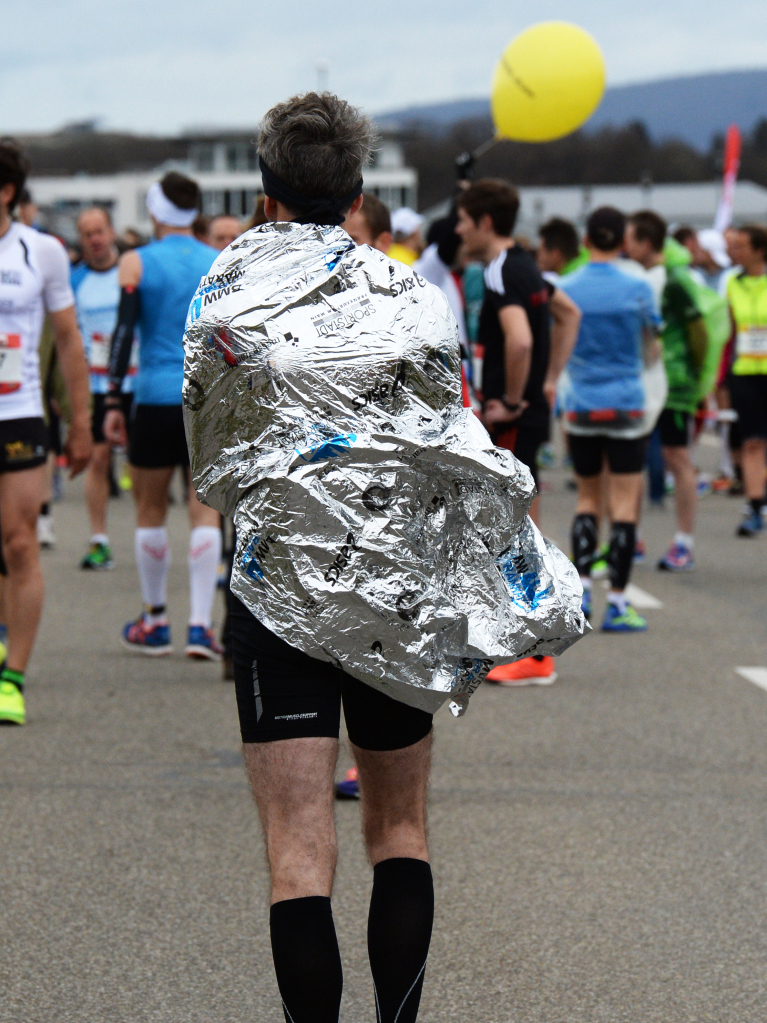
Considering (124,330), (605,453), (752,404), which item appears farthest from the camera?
(752,404)

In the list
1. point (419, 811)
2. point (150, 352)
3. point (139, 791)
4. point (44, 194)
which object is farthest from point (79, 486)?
point (44, 194)

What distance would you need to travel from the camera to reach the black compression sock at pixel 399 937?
8.47 ft

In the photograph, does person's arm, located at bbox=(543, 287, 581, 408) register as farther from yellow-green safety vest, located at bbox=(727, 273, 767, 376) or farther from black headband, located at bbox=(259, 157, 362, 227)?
black headband, located at bbox=(259, 157, 362, 227)

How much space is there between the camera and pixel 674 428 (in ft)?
33.0

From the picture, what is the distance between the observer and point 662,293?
9.97 meters

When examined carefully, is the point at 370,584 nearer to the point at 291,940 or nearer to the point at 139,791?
the point at 291,940

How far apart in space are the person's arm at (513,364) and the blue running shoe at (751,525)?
5.52m

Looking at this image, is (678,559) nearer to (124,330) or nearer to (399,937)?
(124,330)

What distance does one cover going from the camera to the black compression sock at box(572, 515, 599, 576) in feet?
26.7

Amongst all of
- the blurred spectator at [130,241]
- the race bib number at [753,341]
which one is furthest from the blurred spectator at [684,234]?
the blurred spectator at [130,241]

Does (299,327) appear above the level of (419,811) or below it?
above

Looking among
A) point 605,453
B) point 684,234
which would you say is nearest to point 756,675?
point 605,453

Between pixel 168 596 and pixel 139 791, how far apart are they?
14.0ft

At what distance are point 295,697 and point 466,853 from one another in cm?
201
